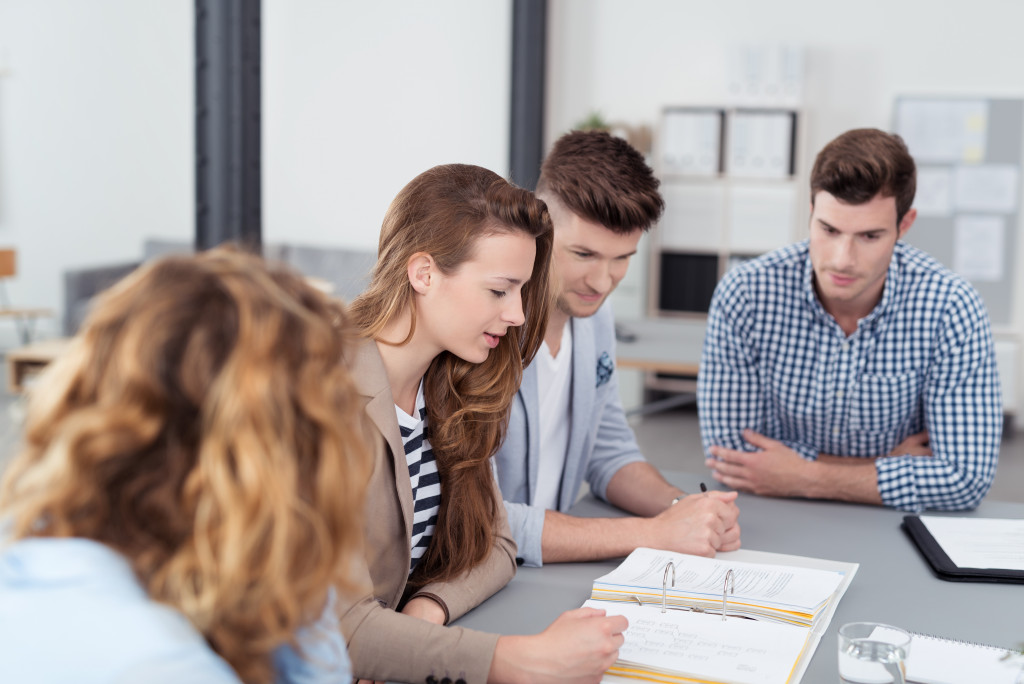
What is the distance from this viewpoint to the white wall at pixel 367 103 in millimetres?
3365

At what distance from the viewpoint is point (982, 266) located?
18.0ft

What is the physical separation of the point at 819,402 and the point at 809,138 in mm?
3918

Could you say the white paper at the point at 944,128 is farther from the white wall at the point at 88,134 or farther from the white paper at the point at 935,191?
the white wall at the point at 88,134

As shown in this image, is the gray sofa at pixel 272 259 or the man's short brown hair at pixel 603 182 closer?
the gray sofa at pixel 272 259

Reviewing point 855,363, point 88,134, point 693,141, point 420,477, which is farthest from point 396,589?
point 693,141

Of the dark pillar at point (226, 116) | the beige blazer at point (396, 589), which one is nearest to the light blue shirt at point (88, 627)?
the beige blazer at point (396, 589)

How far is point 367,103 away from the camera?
168 inches

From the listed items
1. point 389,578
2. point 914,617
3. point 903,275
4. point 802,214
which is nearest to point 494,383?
point 389,578

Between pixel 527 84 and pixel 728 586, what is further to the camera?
pixel 527 84

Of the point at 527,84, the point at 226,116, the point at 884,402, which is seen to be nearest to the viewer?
the point at 884,402

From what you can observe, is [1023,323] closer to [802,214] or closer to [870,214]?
[802,214]

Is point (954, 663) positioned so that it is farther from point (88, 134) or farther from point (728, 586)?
point (88, 134)

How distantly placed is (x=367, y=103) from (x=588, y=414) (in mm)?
2752

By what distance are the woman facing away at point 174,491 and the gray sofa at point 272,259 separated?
0.08 m
